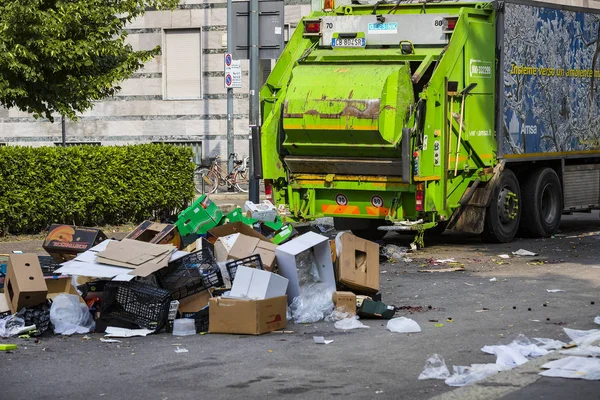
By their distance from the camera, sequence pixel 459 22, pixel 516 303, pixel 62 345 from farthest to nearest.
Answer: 1. pixel 459 22
2. pixel 516 303
3. pixel 62 345

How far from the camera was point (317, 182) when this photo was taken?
13.9 metres

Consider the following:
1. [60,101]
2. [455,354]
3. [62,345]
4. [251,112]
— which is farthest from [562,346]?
[60,101]

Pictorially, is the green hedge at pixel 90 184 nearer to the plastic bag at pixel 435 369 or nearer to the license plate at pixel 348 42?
→ the license plate at pixel 348 42

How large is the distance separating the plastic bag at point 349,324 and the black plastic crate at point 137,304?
4.26 ft

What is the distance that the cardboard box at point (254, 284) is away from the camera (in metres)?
8.89

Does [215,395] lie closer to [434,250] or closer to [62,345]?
[62,345]

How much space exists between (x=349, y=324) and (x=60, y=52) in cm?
917

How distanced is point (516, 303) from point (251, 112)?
7.82 m

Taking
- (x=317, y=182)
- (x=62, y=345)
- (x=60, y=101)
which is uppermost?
(x=60, y=101)

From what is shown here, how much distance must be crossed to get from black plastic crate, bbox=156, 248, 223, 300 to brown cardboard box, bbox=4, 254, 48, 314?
3.12 ft

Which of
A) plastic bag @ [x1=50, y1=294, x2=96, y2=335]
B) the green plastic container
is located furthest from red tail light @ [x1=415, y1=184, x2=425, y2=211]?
plastic bag @ [x1=50, y1=294, x2=96, y2=335]

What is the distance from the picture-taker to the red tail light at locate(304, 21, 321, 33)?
14430 millimetres

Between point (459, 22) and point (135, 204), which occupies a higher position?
point (459, 22)

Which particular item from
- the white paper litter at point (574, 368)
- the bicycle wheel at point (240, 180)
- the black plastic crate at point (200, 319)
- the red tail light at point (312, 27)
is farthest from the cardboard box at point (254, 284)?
the bicycle wheel at point (240, 180)
